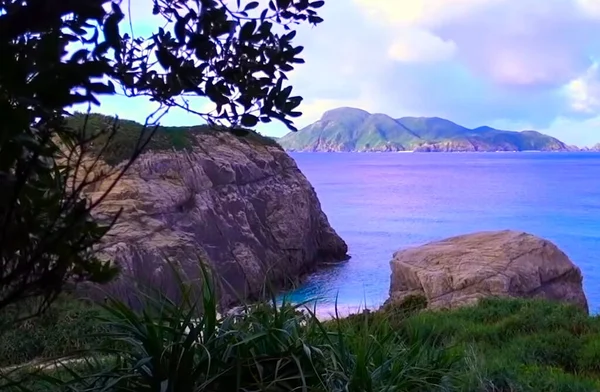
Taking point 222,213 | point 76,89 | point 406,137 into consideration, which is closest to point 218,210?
point 222,213

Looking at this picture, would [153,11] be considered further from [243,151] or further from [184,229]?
[243,151]

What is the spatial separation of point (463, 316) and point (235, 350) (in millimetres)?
5181

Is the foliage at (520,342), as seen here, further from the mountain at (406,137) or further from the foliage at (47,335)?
the mountain at (406,137)

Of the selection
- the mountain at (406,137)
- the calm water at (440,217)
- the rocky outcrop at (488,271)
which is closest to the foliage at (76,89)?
the rocky outcrop at (488,271)

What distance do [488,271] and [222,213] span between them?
11728 millimetres

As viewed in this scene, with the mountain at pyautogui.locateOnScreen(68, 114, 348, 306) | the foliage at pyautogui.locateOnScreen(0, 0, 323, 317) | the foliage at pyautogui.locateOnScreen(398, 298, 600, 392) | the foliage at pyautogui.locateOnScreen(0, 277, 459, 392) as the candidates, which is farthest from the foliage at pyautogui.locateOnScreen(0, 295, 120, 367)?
the mountain at pyautogui.locateOnScreen(68, 114, 348, 306)

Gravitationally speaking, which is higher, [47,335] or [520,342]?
[47,335]

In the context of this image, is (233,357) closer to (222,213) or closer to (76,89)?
(76,89)

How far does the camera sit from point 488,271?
11.9 meters

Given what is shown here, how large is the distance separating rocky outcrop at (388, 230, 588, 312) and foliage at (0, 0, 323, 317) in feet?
30.8

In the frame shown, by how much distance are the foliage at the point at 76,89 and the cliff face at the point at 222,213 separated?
10729mm

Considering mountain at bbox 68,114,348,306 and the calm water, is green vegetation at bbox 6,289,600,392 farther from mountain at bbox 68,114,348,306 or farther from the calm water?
mountain at bbox 68,114,348,306

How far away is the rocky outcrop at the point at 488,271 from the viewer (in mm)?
11727

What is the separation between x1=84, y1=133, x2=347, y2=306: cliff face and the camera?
639 inches
